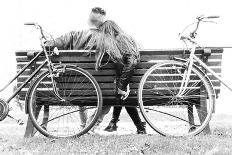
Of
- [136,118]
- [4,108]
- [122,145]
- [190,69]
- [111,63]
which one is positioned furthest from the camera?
[136,118]

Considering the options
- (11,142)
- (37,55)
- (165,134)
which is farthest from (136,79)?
(11,142)

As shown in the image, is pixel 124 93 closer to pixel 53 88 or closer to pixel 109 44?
pixel 109 44

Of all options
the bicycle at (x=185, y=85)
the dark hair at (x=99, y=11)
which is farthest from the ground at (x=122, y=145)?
the dark hair at (x=99, y=11)

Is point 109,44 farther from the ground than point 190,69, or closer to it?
farther from the ground

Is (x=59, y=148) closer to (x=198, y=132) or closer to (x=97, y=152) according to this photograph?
(x=97, y=152)

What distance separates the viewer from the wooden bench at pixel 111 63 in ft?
18.8

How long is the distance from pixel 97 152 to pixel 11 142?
1.15 metres

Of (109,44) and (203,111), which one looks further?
(203,111)

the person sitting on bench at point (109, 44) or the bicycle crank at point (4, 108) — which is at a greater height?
the person sitting on bench at point (109, 44)

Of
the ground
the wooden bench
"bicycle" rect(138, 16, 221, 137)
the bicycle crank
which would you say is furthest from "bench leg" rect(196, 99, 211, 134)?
the bicycle crank

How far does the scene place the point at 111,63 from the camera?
18.9ft

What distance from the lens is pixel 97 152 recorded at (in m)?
4.86

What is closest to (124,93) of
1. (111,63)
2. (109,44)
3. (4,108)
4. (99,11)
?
(111,63)

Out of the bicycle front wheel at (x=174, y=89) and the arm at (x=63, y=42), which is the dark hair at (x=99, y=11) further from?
the bicycle front wheel at (x=174, y=89)
